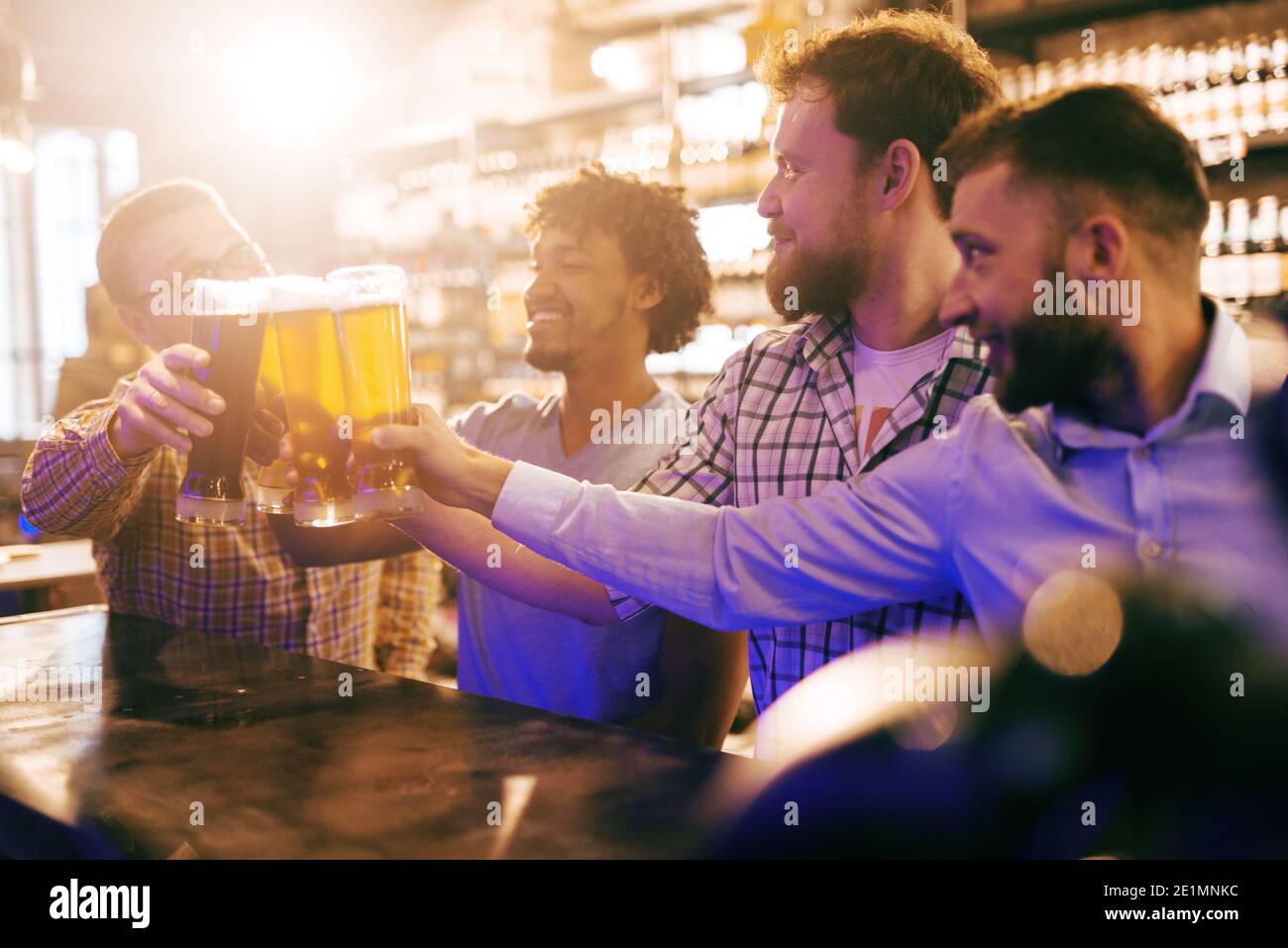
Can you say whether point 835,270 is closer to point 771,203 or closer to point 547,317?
point 771,203

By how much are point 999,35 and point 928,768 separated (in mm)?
4070

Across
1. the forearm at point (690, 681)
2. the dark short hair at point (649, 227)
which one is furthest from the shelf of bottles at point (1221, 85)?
the forearm at point (690, 681)

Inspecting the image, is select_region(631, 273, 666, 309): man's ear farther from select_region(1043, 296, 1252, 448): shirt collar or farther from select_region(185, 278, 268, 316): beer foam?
select_region(1043, 296, 1252, 448): shirt collar

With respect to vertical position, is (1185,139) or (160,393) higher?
(1185,139)

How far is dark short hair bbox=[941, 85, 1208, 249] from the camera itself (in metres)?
1.15

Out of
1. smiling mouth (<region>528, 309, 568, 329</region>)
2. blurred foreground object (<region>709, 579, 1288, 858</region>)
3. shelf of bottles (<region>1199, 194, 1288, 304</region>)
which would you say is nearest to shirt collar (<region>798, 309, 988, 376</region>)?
blurred foreground object (<region>709, 579, 1288, 858</region>)

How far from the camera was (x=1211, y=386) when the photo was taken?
109cm

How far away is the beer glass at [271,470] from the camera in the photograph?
1491mm

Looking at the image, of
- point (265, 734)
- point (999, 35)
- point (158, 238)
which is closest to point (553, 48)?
point (999, 35)

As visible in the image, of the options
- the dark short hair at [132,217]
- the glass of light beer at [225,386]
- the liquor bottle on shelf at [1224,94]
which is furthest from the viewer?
the liquor bottle on shelf at [1224,94]

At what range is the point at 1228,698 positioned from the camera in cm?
105

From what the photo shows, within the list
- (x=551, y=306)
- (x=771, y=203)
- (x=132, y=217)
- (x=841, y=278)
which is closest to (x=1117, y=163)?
(x=841, y=278)

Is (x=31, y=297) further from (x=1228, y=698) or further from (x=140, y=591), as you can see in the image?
(x=1228, y=698)

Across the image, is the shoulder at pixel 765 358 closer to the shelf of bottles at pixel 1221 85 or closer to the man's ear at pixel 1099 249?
the man's ear at pixel 1099 249
